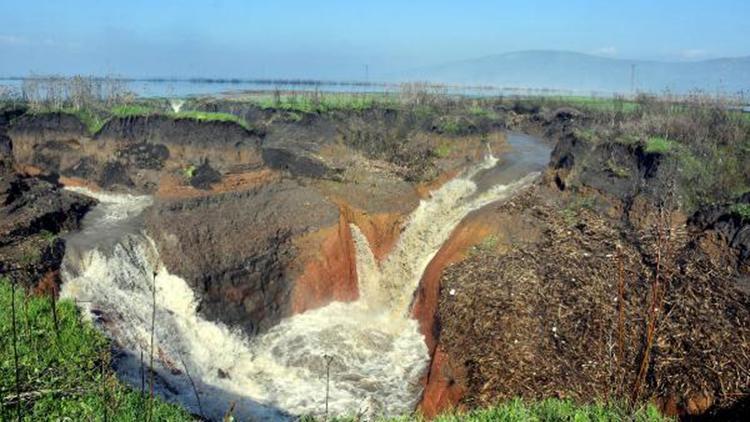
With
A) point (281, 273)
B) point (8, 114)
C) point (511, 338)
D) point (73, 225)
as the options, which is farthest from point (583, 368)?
point (8, 114)

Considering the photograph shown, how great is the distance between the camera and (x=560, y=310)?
11.3 meters

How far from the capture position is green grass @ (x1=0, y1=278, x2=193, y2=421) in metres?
6.29

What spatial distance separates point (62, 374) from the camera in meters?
7.25

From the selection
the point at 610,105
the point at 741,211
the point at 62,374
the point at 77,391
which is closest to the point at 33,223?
the point at 62,374

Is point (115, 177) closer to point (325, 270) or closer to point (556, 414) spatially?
point (325, 270)

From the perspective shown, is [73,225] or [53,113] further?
[53,113]

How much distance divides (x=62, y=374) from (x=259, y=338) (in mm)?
7570

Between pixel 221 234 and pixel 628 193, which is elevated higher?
pixel 628 193

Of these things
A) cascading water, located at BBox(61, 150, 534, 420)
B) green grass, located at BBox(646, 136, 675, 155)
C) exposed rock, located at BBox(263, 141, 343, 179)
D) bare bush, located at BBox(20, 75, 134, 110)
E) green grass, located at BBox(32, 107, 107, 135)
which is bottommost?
cascading water, located at BBox(61, 150, 534, 420)

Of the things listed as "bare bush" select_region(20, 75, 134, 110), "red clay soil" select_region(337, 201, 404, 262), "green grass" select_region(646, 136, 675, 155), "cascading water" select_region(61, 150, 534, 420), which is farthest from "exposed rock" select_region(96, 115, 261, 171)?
"green grass" select_region(646, 136, 675, 155)

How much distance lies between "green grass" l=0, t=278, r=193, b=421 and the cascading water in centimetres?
145

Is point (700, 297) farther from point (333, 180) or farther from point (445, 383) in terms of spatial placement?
point (333, 180)

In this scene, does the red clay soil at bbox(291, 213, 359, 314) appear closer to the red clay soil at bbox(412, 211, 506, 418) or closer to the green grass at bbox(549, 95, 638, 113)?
the red clay soil at bbox(412, 211, 506, 418)

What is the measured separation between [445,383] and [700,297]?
5.01 m
